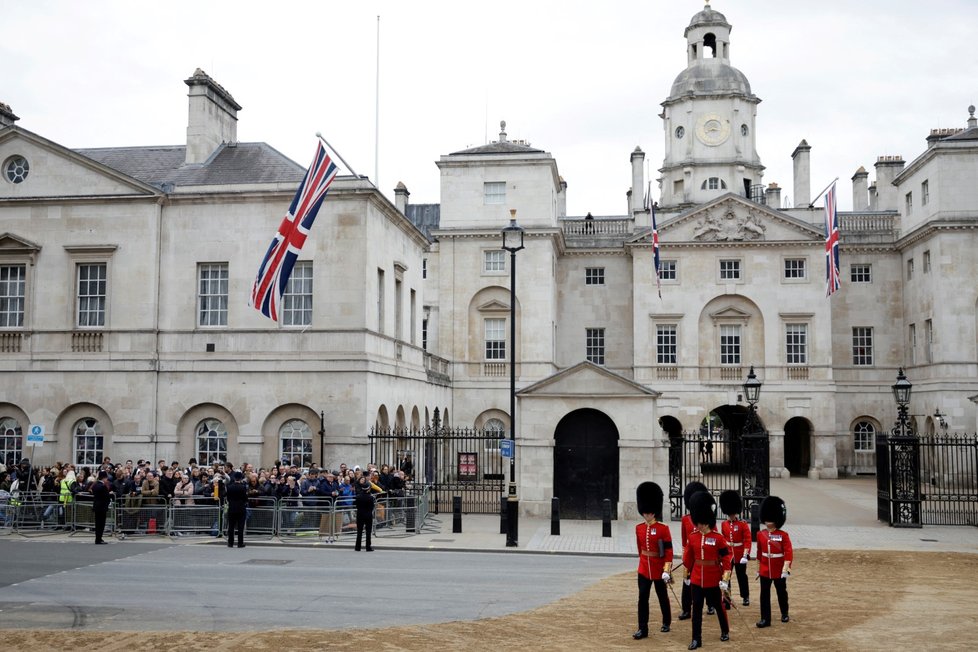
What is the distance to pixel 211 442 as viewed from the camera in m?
29.8

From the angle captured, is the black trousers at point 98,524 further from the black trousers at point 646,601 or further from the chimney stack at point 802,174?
the chimney stack at point 802,174

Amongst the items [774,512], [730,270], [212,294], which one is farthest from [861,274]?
[774,512]

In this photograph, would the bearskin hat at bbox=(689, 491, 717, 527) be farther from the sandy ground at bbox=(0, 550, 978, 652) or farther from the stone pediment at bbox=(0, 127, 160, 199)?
the stone pediment at bbox=(0, 127, 160, 199)

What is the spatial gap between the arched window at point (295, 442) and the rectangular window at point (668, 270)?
2632 centimetres

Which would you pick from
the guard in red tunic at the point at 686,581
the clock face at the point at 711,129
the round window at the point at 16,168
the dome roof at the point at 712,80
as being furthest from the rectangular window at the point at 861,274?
the guard in red tunic at the point at 686,581

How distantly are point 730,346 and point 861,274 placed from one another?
8.22 m

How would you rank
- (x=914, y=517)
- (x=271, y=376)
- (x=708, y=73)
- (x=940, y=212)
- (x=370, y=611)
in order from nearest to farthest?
(x=370, y=611) → (x=914, y=517) → (x=271, y=376) → (x=940, y=212) → (x=708, y=73)

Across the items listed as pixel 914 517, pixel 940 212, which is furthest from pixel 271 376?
pixel 940 212

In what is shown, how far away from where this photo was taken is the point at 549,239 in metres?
48.0

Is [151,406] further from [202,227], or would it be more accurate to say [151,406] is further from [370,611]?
[370,611]

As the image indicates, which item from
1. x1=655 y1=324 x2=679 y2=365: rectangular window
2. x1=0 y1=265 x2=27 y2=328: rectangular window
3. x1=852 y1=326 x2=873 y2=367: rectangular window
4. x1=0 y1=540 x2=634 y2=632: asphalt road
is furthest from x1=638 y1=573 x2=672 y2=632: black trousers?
x1=852 y1=326 x2=873 y2=367: rectangular window

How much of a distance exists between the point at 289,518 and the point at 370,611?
30.0ft

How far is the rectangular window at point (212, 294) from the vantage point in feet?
99.3

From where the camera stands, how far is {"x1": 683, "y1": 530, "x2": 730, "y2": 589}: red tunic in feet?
40.2
